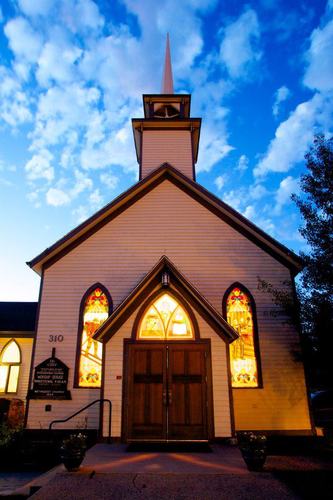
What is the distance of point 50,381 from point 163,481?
6369 mm

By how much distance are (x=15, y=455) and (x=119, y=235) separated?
24.2ft

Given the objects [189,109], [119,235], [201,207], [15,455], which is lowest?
[15,455]

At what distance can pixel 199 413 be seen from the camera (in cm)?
918

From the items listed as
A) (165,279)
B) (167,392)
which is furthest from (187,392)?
(165,279)

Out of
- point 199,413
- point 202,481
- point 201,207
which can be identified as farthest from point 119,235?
point 202,481

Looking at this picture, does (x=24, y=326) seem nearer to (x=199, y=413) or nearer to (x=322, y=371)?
(x=199, y=413)

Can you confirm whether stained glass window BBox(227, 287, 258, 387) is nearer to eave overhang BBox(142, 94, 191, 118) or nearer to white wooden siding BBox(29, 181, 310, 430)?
white wooden siding BBox(29, 181, 310, 430)

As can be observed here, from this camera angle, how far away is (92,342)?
451 inches

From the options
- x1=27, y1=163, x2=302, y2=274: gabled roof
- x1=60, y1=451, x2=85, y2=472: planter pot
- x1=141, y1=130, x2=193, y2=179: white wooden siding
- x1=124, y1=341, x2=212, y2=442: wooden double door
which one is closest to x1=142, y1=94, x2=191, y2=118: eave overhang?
x1=141, y1=130, x2=193, y2=179: white wooden siding

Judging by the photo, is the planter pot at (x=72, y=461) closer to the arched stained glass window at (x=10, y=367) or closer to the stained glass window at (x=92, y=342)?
the stained glass window at (x=92, y=342)

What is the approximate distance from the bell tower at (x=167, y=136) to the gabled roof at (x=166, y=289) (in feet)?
20.5

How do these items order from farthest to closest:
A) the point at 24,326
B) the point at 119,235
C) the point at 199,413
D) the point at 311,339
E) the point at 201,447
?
Answer: the point at 24,326 < the point at 119,235 < the point at 311,339 < the point at 199,413 < the point at 201,447

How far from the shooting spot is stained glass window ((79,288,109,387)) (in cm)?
1106

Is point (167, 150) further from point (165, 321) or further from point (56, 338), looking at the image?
point (56, 338)
